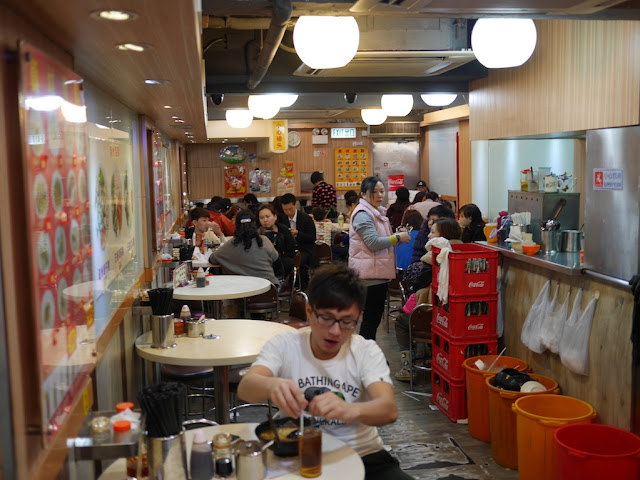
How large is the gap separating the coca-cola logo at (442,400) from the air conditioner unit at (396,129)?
1010 centimetres

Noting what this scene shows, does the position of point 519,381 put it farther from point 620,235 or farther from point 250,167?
point 250,167

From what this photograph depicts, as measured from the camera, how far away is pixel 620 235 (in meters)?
3.88

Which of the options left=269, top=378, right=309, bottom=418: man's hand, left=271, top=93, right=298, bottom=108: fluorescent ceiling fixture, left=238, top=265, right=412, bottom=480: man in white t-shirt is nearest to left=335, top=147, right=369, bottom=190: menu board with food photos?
left=271, top=93, right=298, bottom=108: fluorescent ceiling fixture

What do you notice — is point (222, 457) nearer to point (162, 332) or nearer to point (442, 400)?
point (162, 332)

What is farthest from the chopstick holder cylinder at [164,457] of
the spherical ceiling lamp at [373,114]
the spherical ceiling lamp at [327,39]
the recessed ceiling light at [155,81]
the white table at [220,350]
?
the spherical ceiling lamp at [373,114]

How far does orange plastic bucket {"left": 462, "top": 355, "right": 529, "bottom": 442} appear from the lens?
4.71 m

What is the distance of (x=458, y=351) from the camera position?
16.6 ft

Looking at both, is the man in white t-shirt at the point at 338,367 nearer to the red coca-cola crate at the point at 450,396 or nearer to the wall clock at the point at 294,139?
the red coca-cola crate at the point at 450,396

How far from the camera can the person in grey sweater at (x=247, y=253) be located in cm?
644

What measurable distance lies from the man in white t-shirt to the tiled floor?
74.8 inches

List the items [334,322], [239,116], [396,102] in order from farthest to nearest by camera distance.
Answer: [239,116] < [396,102] < [334,322]

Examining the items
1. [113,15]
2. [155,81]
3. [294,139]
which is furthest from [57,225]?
[294,139]

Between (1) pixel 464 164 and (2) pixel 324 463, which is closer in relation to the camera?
(2) pixel 324 463

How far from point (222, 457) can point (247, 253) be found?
4.35m
